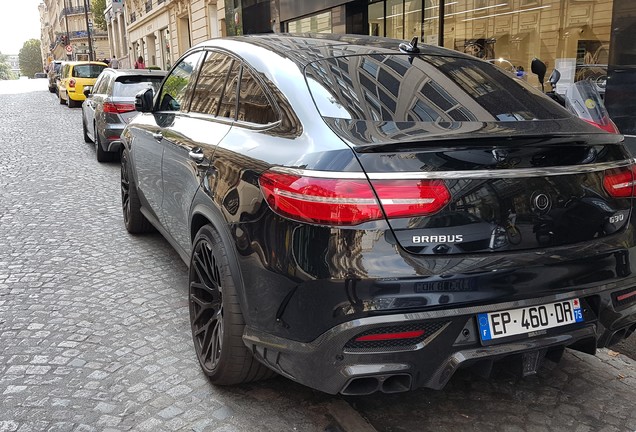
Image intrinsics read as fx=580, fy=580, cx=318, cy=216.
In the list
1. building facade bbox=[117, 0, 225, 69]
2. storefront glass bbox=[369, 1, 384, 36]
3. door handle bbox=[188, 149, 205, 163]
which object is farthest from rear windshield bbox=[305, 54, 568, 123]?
building facade bbox=[117, 0, 225, 69]

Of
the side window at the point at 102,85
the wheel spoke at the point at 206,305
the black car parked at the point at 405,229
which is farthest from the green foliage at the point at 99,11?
the black car parked at the point at 405,229

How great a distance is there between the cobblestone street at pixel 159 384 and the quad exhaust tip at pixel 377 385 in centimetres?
46

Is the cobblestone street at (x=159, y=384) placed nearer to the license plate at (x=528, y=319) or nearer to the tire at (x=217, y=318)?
the tire at (x=217, y=318)

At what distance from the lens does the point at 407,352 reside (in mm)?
2135

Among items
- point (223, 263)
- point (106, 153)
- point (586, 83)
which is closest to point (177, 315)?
point (223, 263)

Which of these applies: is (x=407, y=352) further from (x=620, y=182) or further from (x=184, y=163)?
(x=184, y=163)

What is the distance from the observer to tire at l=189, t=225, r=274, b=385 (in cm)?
264

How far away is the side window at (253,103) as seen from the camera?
275cm

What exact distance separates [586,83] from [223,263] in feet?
12.5

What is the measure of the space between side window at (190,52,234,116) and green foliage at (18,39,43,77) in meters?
180

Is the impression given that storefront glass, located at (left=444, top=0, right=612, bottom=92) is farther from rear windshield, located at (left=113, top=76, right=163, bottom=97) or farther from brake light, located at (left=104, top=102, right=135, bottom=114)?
brake light, located at (left=104, top=102, right=135, bottom=114)

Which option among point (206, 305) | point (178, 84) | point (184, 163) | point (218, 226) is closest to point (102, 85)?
point (178, 84)

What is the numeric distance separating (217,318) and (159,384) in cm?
48

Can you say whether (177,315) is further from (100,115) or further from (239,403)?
(100,115)
